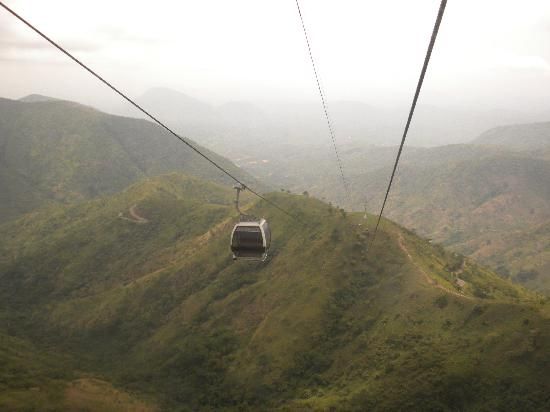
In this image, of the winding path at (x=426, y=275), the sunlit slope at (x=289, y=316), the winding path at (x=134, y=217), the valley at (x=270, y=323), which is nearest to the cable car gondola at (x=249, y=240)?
the valley at (x=270, y=323)

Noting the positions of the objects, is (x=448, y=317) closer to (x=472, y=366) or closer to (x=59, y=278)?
(x=472, y=366)

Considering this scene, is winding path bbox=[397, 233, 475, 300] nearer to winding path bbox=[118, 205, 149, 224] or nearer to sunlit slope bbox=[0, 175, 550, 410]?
sunlit slope bbox=[0, 175, 550, 410]

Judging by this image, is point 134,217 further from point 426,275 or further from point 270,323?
point 426,275

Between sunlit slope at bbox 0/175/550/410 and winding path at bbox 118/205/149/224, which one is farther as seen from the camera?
winding path at bbox 118/205/149/224

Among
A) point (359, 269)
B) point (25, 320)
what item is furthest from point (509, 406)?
point (25, 320)

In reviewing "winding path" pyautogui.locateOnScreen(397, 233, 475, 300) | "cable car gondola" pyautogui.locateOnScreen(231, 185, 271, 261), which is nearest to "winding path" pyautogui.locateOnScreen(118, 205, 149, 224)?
"winding path" pyautogui.locateOnScreen(397, 233, 475, 300)

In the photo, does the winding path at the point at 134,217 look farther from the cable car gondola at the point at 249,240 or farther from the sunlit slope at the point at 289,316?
the cable car gondola at the point at 249,240

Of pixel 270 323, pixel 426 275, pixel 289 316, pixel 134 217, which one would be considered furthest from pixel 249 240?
pixel 134 217

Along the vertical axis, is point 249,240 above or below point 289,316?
above
